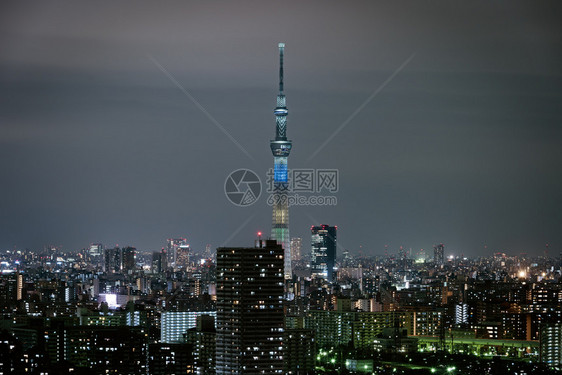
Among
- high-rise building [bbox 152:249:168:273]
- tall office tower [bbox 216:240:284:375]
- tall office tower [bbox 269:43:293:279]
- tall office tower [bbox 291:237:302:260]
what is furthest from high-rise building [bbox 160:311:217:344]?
high-rise building [bbox 152:249:168:273]

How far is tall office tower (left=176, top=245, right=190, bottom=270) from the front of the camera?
46.9m

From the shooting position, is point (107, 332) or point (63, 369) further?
point (107, 332)

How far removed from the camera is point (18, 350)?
1967 cm

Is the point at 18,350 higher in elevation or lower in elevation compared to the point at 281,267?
lower

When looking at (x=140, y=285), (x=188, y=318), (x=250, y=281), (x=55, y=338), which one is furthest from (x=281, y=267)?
(x=140, y=285)

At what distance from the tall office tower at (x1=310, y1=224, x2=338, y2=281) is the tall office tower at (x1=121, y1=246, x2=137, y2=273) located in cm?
737

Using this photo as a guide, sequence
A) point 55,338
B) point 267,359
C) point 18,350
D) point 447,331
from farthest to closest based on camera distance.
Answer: point 447,331 < point 55,338 < point 18,350 < point 267,359

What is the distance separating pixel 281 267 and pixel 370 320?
27.9 ft

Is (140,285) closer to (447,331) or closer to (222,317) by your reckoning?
(447,331)

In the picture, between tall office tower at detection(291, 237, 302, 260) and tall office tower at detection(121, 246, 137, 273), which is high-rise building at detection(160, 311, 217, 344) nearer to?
tall office tower at detection(291, 237, 302, 260)

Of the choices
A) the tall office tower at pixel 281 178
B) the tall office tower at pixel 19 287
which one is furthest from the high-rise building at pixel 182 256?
the tall office tower at pixel 19 287

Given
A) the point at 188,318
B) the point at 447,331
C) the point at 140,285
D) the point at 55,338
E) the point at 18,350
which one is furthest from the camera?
the point at 140,285

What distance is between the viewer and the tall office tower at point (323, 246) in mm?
44281

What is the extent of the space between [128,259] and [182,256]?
2434 mm
